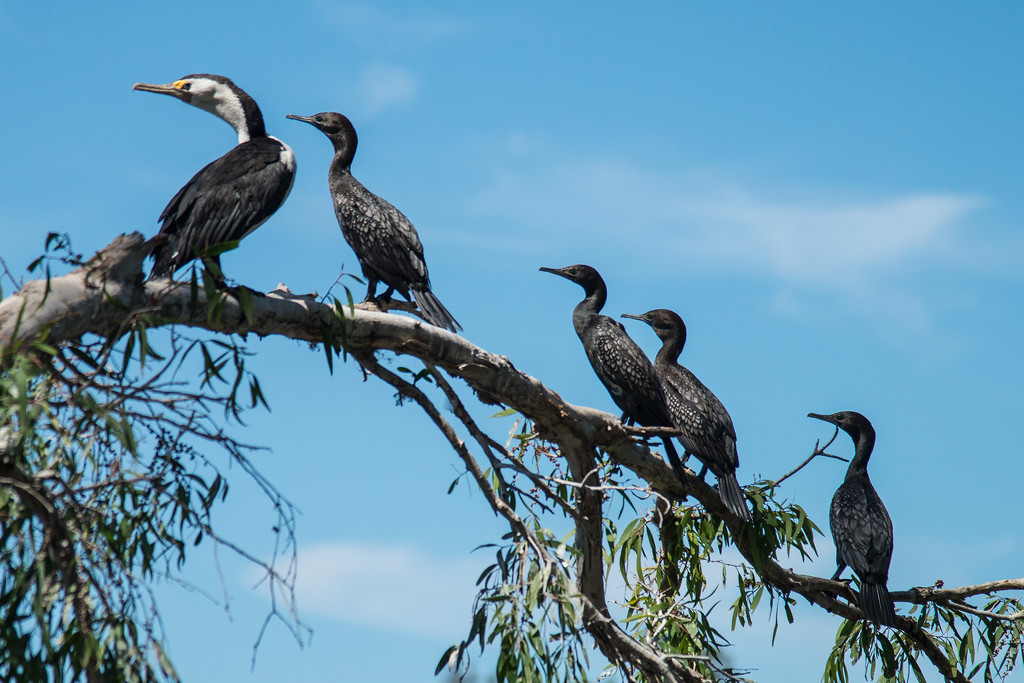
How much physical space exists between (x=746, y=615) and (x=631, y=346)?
1513 millimetres

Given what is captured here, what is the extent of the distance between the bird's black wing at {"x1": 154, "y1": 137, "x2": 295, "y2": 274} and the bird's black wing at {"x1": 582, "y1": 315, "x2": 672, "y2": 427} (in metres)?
2.03

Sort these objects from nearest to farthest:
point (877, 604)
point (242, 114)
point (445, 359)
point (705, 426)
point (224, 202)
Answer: point (224, 202), point (445, 359), point (242, 114), point (877, 604), point (705, 426)

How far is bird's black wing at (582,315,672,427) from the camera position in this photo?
5.50 metres

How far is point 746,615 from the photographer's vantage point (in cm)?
545

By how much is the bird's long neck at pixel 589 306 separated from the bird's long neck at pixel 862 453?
175 centimetres

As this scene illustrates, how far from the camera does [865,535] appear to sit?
5.41m

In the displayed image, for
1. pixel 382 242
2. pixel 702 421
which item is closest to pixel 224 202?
Answer: pixel 382 242

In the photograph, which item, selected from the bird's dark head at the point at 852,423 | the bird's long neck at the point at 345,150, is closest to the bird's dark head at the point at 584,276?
the bird's long neck at the point at 345,150

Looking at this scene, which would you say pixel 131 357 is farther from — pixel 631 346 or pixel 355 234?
pixel 631 346

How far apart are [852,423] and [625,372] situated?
171 centimetres

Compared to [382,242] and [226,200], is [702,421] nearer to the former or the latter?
[382,242]

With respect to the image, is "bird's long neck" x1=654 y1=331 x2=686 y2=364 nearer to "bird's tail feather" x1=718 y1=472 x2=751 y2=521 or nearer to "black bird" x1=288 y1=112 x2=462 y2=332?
"bird's tail feather" x1=718 y1=472 x2=751 y2=521

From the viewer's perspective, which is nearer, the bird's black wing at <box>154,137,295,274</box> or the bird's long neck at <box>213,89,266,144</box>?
the bird's black wing at <box>154,137,295,274</box>

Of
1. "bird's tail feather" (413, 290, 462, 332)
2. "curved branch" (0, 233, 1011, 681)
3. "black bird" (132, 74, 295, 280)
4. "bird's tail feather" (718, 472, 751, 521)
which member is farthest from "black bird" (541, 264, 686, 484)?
"black bird" (132, 74, 295, 280)
